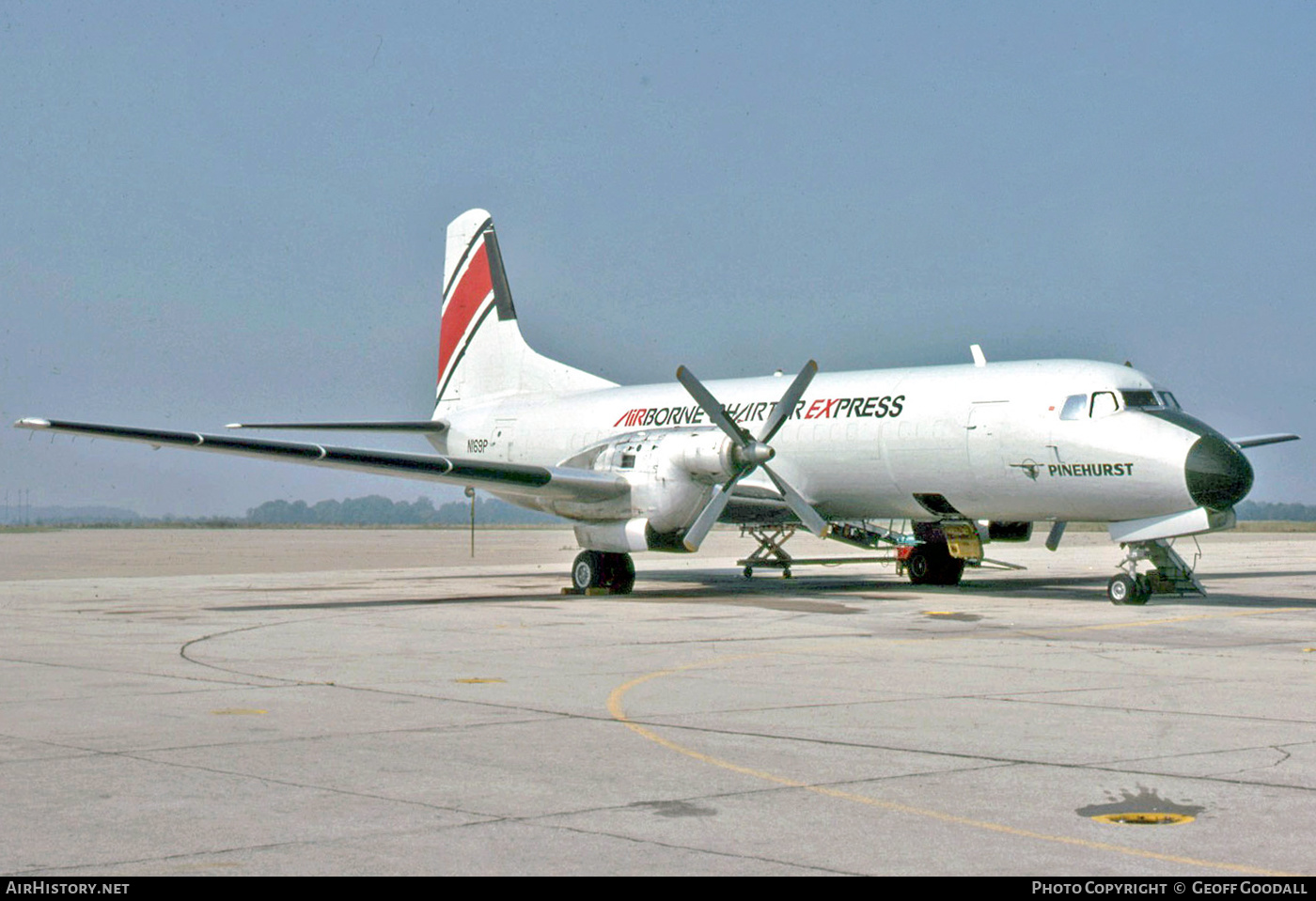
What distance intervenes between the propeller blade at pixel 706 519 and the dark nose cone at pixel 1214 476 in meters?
7.25

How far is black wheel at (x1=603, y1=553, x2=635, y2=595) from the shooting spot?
2650 centimetres

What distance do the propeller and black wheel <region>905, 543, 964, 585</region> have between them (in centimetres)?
374

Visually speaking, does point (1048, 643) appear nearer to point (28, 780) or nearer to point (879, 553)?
point (28, 780)

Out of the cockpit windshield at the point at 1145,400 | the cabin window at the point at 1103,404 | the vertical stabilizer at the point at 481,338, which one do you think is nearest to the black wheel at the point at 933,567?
the cabin window at the point at 1103,404

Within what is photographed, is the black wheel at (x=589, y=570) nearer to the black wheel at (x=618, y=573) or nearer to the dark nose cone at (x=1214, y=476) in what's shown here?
the black wheel at (x=618, y=573)

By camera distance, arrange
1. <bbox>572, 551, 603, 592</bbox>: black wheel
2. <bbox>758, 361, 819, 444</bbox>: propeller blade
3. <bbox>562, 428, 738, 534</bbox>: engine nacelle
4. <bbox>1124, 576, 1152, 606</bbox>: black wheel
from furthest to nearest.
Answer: <bbox>572, 551, 603, 592</bbox>: black wheel < <bbox>758, 361, 819, 444</bbox>: propeller blade < <bbox>562, 428, 738, 534</bbox>: engine nacelle < <bbox>1124, 576, 1152, 606</bbox>: black wheel

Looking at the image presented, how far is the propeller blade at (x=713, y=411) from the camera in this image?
2456 cm

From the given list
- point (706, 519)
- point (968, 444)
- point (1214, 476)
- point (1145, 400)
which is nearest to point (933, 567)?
point (968, 444)

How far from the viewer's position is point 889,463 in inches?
1018

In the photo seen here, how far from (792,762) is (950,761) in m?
0.98

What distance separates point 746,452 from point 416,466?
571cm

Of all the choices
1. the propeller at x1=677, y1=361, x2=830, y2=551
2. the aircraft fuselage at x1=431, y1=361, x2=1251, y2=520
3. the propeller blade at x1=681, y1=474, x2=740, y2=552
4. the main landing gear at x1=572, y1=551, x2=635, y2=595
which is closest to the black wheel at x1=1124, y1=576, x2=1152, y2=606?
the aircraft fuselage at x1=431, y1=361, x2=1251, y2=520

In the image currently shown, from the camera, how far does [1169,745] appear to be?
959 cm

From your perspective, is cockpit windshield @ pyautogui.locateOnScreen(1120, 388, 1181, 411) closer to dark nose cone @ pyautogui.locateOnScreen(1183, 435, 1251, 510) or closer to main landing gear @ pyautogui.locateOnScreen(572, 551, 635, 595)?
dark nose cone @ pyautogui.locateOnScreen(1183, 435, 1251, 510)
